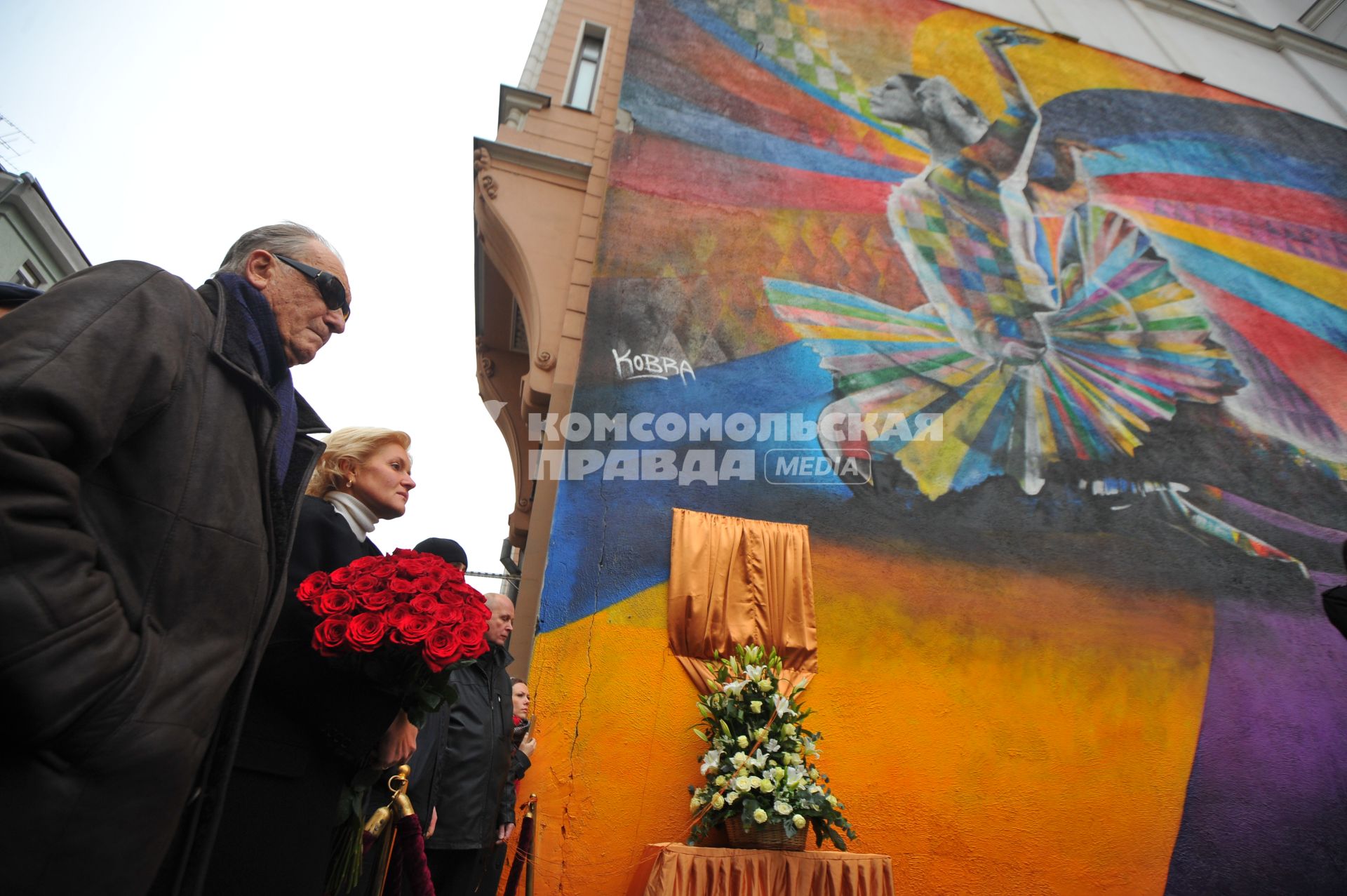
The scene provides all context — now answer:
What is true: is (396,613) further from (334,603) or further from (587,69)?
(587,69)

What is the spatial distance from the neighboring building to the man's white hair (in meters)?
17.7

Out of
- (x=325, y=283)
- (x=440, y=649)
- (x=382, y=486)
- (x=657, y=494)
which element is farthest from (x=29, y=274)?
(x=440, y=649)

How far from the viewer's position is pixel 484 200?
23.2ft

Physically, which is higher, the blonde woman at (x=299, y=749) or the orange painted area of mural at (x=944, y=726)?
the orange painted area of mural at (x=944, y=726)

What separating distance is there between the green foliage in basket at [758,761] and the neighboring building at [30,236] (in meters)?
17.2

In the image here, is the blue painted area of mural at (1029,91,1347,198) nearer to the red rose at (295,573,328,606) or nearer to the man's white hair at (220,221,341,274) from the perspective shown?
the man's white hair at (220,221,341,274)

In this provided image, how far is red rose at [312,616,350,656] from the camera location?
6.02ft

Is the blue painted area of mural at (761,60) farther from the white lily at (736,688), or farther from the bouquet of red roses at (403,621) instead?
the bouquet of red roses at (403,621)

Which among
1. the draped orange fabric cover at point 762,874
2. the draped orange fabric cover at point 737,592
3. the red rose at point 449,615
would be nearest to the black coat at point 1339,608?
the draped orange fabric cover at point 762,874

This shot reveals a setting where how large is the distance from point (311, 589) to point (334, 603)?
120 millimetres

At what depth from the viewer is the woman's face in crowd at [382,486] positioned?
2492mm

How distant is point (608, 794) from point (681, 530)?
6.04 feet

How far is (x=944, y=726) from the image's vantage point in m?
5.62

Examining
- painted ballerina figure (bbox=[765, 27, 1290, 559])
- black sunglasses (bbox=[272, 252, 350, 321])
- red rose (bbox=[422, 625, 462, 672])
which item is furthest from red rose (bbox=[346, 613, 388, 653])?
painted ballerina figure (bbox=[765, 27, 1290, 559])
